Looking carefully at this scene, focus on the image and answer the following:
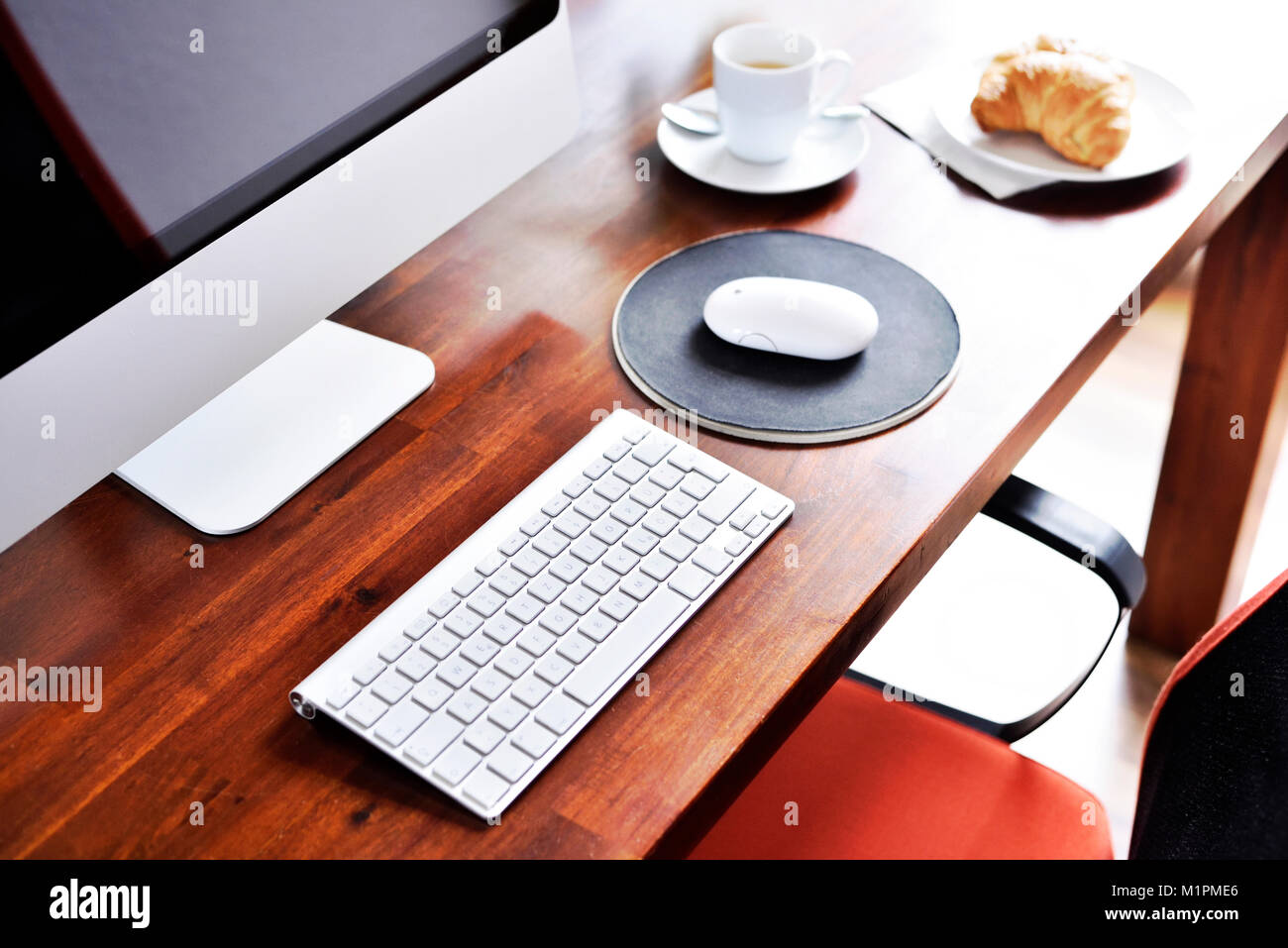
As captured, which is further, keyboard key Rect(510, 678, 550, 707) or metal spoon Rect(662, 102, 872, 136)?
metal spoon Rect(662, 102, 872, 136)

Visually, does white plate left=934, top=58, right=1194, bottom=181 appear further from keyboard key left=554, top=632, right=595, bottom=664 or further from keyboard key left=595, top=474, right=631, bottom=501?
keyboard key left=554, top=632, right=595, bottom=664

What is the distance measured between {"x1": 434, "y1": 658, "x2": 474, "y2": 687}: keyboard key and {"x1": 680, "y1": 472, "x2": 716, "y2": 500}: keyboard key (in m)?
0.19

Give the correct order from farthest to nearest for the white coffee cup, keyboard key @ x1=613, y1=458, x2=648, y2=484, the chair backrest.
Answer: the white coffee cup → keyboard key @ x1=613, y1=458, x2=648, y2=484 → the chair backrest

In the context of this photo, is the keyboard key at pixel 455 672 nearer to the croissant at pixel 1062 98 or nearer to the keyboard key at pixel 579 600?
the keyboard key at pixel 579 600

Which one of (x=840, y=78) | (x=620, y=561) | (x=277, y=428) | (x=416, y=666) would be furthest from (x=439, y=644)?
(x=840, y=78)

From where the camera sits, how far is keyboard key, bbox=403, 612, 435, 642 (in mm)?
662

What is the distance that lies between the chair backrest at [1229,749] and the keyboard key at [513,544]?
403 millimetres

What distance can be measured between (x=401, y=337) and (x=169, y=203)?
0.80ft

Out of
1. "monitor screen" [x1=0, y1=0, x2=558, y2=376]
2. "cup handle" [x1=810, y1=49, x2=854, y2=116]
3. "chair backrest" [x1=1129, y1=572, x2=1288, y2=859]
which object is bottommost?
"chair backrest" [x1=1129, y1=572, x2=1288, y2=859]

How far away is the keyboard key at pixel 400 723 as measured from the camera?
2.02 ft

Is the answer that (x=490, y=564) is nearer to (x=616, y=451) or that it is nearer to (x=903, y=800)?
(x=616, y=451)

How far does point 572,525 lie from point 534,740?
15 cm

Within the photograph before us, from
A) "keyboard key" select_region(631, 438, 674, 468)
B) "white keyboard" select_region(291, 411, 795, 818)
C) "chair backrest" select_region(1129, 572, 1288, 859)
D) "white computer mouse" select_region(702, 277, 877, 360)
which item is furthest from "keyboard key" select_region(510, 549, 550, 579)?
"chair backrest" select_region(1129, 572, 1288, 859)
